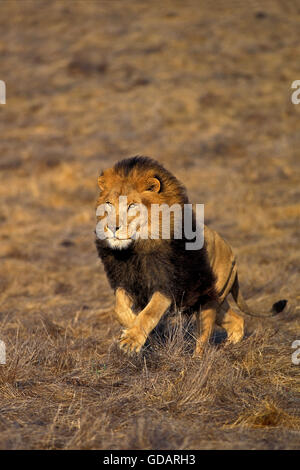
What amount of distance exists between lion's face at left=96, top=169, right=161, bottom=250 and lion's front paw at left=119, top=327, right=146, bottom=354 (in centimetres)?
58

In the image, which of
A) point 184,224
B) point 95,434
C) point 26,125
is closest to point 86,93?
point 26,125

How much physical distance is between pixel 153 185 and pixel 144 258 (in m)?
0.51

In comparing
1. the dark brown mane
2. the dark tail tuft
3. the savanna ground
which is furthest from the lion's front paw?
the dark tail tuft

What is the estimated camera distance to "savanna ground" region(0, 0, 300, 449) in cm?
333

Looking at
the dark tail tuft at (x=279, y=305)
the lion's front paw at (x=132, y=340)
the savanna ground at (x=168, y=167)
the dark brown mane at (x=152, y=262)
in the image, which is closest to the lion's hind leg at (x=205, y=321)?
the savanna ground at (x=168, y=167)

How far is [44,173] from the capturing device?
545 inches

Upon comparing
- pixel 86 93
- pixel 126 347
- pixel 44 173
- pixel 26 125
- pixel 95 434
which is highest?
pixel 86 93

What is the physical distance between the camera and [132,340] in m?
3.77

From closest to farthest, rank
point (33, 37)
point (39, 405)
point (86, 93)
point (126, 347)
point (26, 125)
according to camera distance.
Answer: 1. point (39, 405)
2. point (126, 347)
3. point (26, 125)
4. point (86, 93)
5. point (33, 37)

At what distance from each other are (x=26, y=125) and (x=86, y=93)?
8.73 feet

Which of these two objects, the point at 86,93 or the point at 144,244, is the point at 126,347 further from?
the point at 86,93

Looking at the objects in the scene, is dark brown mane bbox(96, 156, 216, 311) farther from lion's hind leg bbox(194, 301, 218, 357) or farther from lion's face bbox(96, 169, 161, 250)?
lion's hind leg bbox(194, 301, 218, 357)

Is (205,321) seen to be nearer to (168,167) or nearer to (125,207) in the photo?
(125,207)

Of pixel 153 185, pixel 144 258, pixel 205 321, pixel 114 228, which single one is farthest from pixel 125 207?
pixel 205 321
